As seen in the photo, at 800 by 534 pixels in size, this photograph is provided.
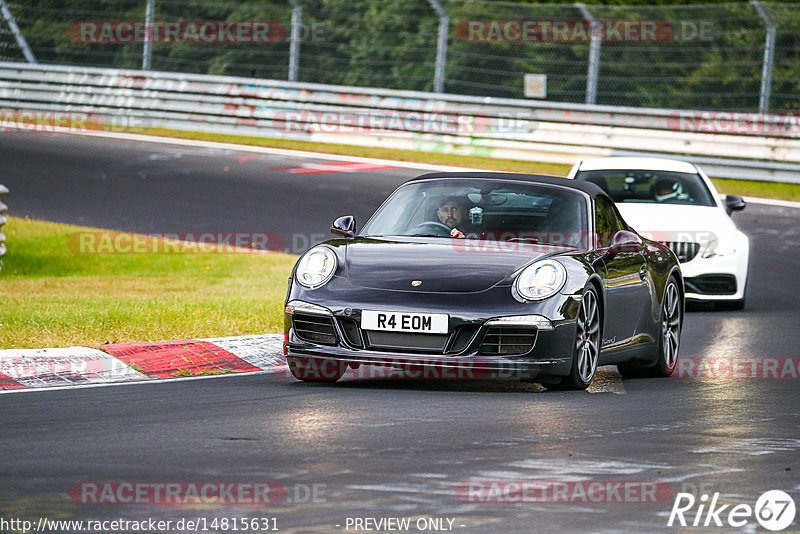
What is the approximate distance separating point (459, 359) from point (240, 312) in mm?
3857

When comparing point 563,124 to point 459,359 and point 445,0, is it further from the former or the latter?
point 459,359

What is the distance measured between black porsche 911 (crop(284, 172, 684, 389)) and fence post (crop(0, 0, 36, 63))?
65.5 ft

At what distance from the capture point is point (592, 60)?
77.9 feet

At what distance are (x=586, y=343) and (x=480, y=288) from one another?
2.57 feet

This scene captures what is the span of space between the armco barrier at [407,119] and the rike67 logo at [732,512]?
17.9 meters

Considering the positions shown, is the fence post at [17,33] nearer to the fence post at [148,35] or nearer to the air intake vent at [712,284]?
the fence post at [148,35]

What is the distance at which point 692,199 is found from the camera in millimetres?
14836

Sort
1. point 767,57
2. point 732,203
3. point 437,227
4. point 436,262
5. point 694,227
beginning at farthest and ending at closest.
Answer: point 767,57
point 732,203
point 694,227
point 437,227
point 436,262

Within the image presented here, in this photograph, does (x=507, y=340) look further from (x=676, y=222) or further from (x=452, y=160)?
(x=452, y=160)

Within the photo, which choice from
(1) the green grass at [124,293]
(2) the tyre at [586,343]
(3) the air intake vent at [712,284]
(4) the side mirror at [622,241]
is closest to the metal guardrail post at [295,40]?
(1) the green grass at [124,293]

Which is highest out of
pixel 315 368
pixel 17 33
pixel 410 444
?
pixel 17 33

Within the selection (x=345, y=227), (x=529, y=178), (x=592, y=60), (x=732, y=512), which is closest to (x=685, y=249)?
(x=529, y=178)

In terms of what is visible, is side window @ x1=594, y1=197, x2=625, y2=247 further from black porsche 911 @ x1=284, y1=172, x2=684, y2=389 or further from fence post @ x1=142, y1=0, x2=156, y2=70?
fence post @ x1=142, y1=0, x2=156, y2=70

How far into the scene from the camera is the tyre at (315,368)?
864 centimetres
